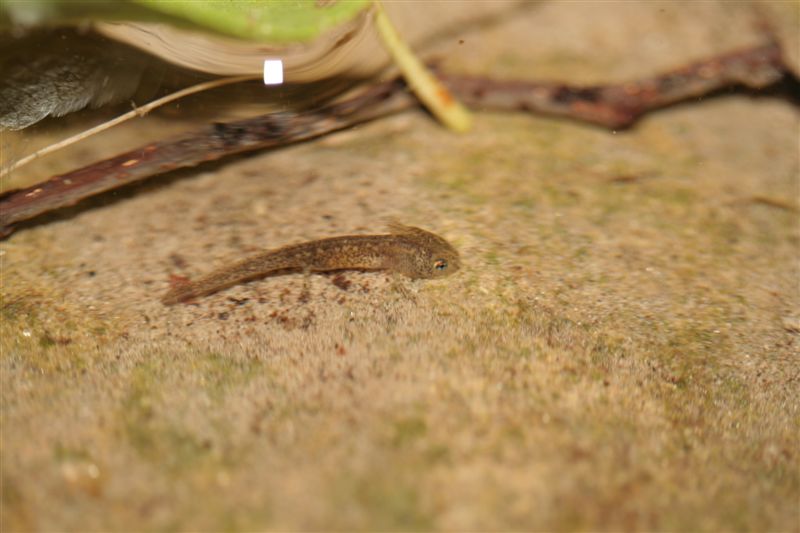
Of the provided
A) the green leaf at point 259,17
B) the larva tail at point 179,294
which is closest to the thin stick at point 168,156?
the green leaf at point 259,17

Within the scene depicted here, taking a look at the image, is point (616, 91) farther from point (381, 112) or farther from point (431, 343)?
point (431, 343)

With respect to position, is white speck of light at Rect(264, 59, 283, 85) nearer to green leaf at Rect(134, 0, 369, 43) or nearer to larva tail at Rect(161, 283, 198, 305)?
green leaf at Rect(134, 0, 369, 43)

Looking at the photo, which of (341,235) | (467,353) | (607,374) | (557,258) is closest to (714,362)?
(607,374)

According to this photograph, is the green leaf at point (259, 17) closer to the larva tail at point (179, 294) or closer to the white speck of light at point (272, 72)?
the white speck of light at point (272, 72)

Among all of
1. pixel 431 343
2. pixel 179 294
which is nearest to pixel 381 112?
pixel 179 294

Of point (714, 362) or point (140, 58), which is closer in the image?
point (714, 362)

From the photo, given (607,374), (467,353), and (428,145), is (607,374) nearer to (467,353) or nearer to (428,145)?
(467,353)
